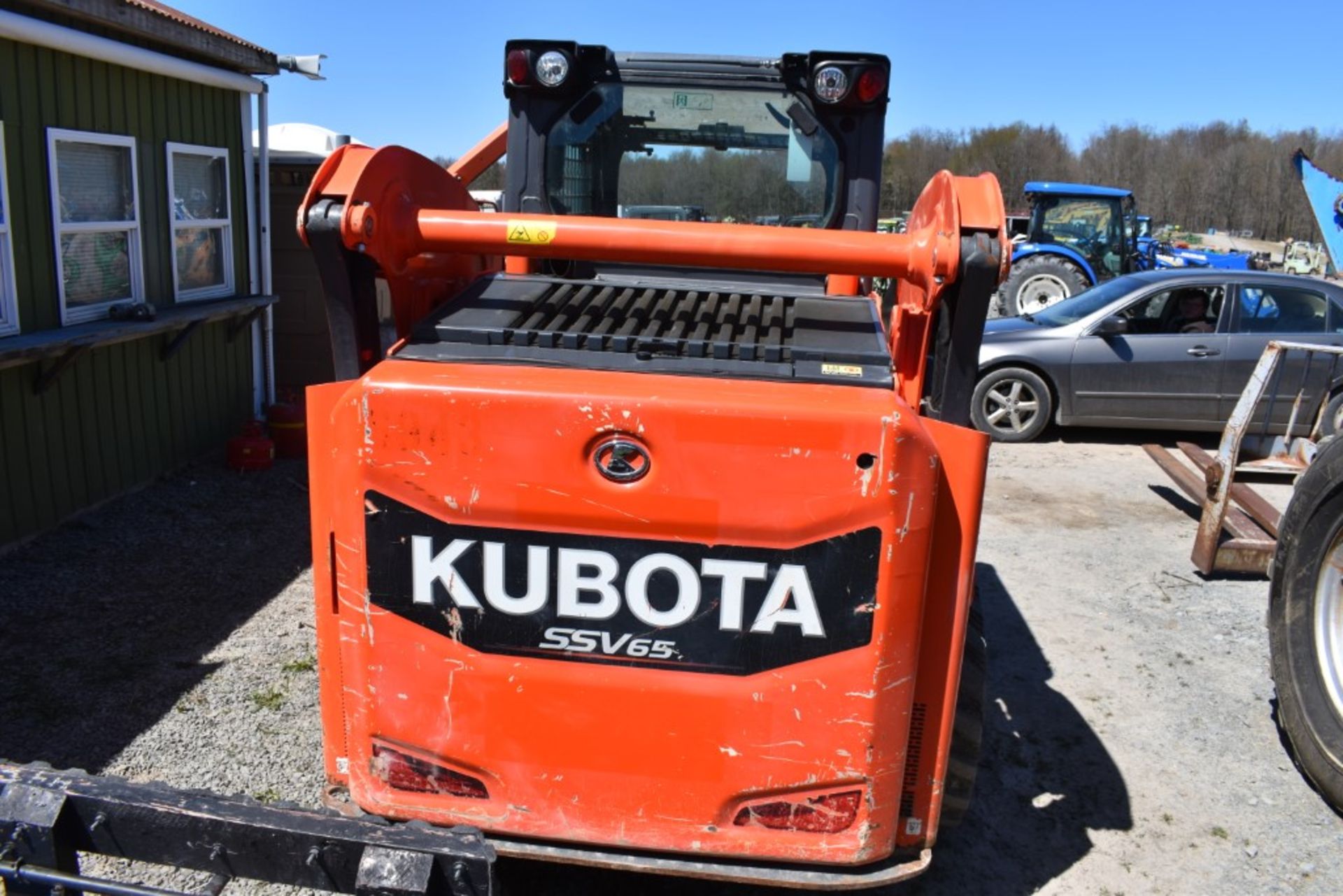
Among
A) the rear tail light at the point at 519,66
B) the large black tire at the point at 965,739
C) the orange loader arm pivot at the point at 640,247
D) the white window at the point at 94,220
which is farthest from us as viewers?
the white window at the point at 94,220

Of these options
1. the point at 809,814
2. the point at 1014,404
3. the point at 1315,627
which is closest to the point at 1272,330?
the point at 1014,404

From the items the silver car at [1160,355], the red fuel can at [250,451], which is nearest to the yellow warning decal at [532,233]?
the red fuel can at [250,451]

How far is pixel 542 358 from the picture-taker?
8.68 ft

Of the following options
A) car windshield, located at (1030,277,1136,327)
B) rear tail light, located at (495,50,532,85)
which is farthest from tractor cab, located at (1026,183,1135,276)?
rear tail light, located at (495,50,532,85)

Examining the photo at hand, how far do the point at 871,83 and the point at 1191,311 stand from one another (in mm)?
7123

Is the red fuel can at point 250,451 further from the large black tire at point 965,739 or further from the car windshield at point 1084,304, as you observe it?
the car windshield at point 1084,304

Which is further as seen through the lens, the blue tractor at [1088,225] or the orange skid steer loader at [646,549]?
the blue tractor at [1088,225]

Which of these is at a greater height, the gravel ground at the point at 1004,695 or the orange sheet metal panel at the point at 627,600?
the orange sheet metal panel at the point at 627,600

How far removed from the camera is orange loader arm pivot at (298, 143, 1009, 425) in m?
2.58

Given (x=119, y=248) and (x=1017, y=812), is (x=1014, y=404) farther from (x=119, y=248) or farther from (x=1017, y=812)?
(x=119, y=248)

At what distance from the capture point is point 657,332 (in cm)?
286

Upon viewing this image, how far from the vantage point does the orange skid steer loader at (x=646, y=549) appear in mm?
2451

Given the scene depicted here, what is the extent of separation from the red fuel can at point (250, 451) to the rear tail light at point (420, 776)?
225 inches

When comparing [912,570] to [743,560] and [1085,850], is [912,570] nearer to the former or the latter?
[743,560]
